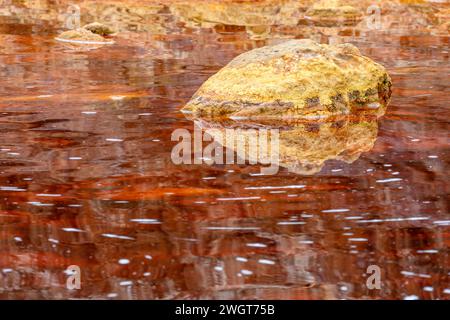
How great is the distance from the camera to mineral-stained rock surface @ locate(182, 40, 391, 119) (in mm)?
8195

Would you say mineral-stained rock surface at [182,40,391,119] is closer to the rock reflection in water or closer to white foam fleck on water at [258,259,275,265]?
the rock reflection in water

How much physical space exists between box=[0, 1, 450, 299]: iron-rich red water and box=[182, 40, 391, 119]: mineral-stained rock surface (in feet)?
1.05

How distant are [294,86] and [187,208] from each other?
10.2 ft

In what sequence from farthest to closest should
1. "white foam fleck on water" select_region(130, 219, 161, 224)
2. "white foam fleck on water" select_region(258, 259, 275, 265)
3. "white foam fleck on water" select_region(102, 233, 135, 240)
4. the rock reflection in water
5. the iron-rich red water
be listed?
the rock reflection in water → "white foam fleck on water" select_region(130, 219, 161, 224) → "white foam fleck on water" select_region(102, 233, 135, 240) → "white foam fleck on water" select_region(258, 259, 275, 265) → the iron-rich red water

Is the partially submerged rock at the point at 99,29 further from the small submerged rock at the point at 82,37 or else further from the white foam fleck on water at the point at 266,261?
the white foam fleck on water at the point at 266,261

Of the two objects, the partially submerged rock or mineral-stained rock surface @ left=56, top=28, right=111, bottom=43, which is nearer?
mineral-stained rock surface @ left=56, top=28, right=111, bottom=43

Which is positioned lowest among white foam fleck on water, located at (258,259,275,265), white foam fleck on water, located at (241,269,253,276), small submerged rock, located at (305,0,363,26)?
small submerged rock, located at (305,0,363,26)

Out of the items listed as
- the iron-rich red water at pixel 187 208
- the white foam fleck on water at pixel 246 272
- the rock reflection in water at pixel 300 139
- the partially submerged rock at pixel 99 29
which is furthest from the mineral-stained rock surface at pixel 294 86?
the partially submerged rock at pixel 99 29

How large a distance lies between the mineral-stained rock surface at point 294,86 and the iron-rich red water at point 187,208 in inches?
12.7

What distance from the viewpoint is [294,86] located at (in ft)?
27.1

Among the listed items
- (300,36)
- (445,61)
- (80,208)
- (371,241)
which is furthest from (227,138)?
(300,36)

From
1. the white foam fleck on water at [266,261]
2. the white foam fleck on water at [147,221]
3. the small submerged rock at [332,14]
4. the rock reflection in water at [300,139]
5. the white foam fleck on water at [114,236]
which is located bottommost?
the small submerged rock at [332,14]

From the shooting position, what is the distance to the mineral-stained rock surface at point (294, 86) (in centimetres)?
820

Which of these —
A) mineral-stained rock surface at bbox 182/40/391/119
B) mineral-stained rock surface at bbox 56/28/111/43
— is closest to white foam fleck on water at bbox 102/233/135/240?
mineral-stained rock surface at bbox 182/40/391/119
